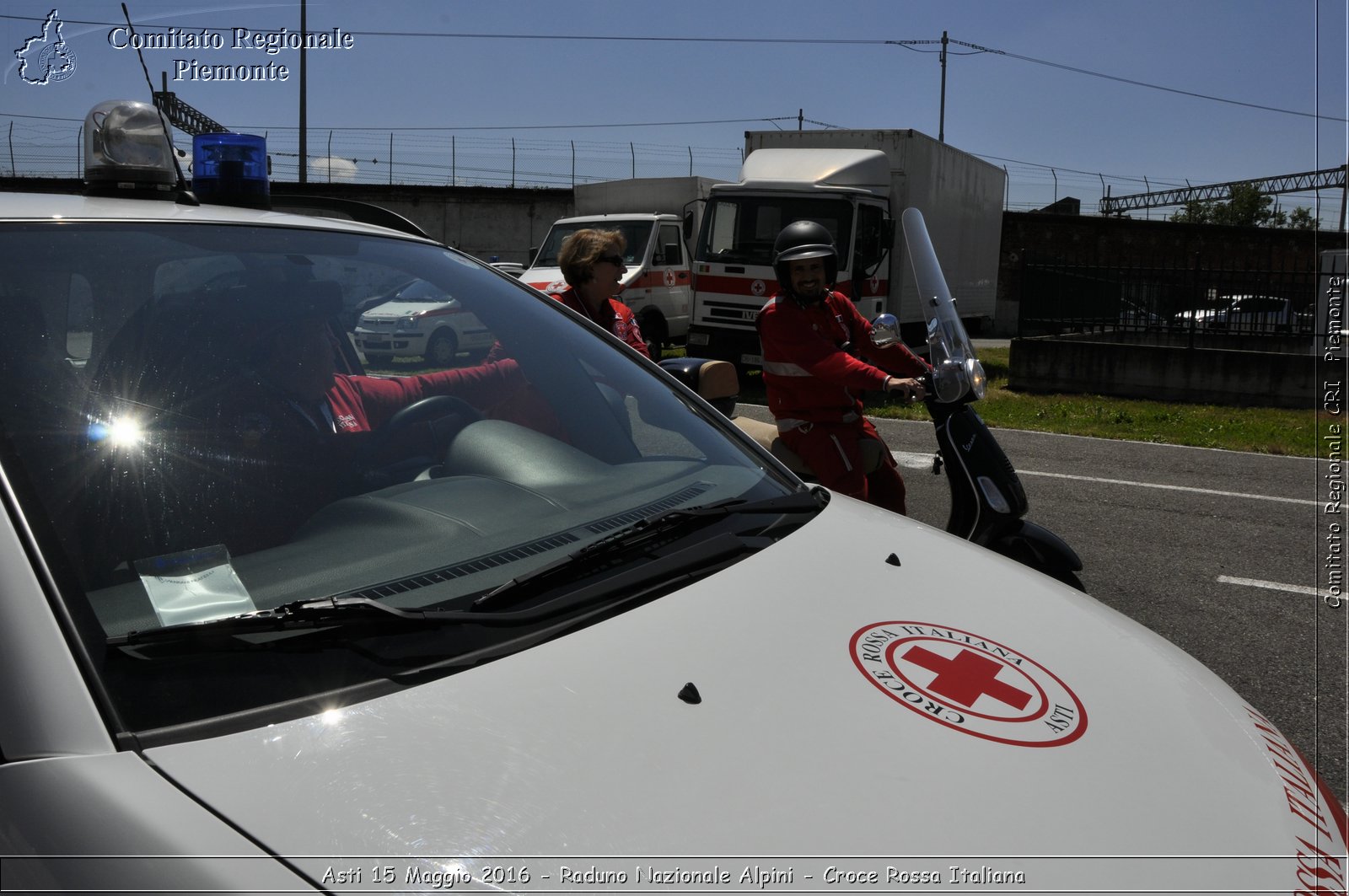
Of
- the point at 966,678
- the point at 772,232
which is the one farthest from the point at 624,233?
the point at 966,678

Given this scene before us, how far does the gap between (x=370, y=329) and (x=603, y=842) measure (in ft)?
5.26

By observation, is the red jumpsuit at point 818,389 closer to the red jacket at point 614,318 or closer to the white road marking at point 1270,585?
the red jacket at point 614,318

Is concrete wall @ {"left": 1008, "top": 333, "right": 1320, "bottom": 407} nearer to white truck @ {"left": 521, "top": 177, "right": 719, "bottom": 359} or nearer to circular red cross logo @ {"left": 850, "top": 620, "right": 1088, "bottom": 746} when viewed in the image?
white truck @ {"left": 521, "top": 177, "right": 719, "bottom": 359}

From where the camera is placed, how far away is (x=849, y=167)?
13.9 meters

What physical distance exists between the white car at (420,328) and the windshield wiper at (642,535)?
0.73 metres

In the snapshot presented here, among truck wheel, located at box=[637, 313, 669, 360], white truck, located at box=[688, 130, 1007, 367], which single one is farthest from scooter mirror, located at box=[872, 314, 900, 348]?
truck wheel, located at box=[637, 313, 669, 360]

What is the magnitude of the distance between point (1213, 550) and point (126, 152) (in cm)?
582

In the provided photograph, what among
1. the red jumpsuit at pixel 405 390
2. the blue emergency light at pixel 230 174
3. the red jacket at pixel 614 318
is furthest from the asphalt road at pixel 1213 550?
the blue emergency light at pixel 230 174

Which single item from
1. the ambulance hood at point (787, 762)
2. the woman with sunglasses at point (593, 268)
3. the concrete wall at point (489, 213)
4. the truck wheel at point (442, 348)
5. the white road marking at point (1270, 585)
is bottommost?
the white road marking at point (1270, 585)

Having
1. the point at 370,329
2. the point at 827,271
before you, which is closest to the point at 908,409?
the point at 827,271

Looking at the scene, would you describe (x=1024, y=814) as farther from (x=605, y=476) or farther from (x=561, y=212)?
(x=561, y=212)

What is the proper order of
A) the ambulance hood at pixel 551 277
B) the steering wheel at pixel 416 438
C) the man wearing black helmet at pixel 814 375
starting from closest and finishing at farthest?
the steering wheel at pixel 416 438 < the man wearing black helmet at pixel 814 375 < the ambulance hood at pixel 551 277

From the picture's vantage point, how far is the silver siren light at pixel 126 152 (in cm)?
215

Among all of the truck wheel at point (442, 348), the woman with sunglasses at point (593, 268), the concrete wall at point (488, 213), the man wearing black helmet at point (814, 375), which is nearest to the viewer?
the truck wheel at point (442, 348)
